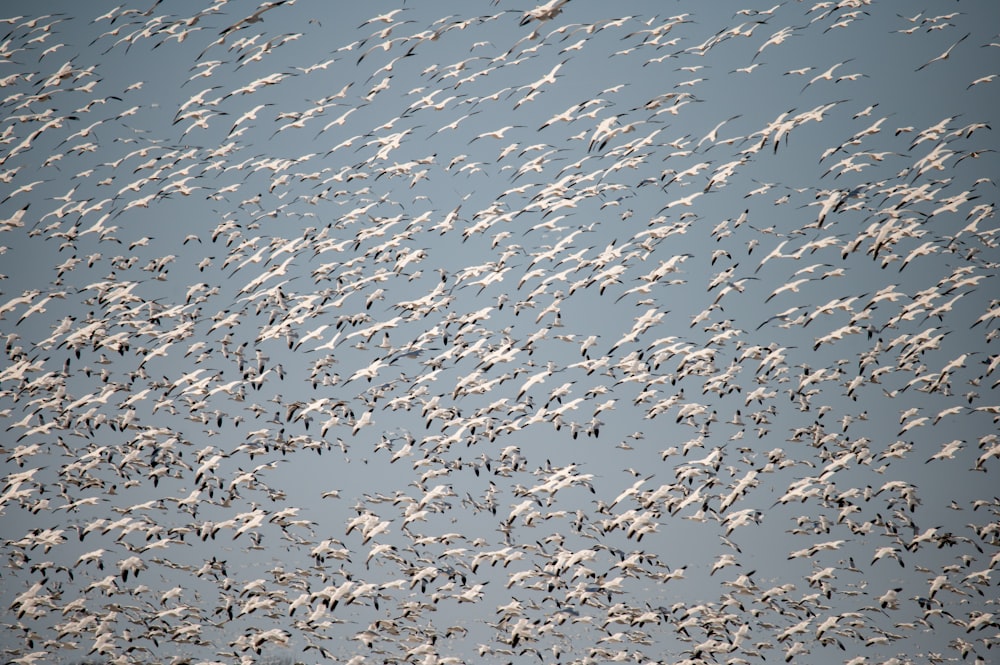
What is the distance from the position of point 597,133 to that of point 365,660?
2331 centimetres

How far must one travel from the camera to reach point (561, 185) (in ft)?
151

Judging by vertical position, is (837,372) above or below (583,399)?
below

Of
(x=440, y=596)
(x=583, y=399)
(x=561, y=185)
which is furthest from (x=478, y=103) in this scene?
(x=440, y=596)

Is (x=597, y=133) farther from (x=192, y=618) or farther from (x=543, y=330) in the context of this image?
(x=192, y=618)

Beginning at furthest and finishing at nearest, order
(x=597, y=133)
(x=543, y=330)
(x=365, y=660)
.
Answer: (x=543, y=330) → (x=365, y=660) → (x=597, y=133)

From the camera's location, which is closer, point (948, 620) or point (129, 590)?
point (948, 620)

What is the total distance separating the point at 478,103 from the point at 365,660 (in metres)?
23.8

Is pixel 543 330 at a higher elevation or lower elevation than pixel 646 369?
higher

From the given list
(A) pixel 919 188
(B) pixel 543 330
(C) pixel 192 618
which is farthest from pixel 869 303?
(C) pixel 192 618

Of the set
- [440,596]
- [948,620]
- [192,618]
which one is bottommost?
[948,620]

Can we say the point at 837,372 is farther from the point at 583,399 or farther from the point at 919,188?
the point at 583,399

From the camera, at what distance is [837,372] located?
47000 mm

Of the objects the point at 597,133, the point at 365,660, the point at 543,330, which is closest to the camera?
the point at 597,133

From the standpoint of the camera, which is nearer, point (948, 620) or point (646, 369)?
point (948, 620)
